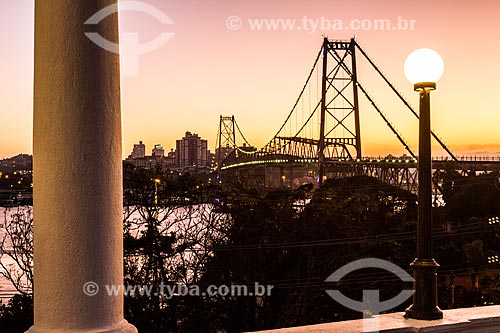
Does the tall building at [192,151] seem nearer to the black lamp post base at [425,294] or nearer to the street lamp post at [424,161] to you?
the street lamp post at [424,161]

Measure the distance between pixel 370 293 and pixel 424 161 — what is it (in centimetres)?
1538

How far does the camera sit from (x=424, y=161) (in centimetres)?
455

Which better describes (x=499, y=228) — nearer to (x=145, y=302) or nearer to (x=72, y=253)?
(x=145, y=302)

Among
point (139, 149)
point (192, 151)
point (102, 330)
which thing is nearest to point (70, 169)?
point (102, 330)

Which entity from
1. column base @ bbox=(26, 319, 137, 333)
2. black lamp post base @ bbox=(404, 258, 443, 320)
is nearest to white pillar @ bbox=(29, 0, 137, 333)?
column base @ bbox=(26, 319, 137, 333)

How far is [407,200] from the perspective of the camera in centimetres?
2848

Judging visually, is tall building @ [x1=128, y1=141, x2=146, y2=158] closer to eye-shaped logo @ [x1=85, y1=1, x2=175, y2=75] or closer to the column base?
eye-shaped logo @ [x1=85, y1=1, x2=175, y2=75]

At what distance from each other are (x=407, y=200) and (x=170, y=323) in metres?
14.3

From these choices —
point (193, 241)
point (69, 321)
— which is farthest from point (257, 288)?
point (69, 321)

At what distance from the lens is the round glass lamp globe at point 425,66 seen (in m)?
4.53

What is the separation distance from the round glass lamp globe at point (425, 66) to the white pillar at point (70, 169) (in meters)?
2.52

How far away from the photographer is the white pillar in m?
2.58

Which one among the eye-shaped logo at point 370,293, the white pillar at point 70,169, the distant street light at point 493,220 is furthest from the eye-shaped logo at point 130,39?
the distant street light at point 493,220

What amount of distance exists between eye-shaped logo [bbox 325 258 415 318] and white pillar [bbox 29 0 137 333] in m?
16.2
